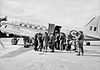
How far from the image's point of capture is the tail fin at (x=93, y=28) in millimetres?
20047

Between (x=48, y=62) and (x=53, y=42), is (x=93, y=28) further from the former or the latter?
(x=48, y=62)

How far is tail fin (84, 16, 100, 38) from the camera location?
2005 cm

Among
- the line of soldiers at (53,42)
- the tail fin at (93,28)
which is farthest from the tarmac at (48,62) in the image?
the tail fin at (93,28)

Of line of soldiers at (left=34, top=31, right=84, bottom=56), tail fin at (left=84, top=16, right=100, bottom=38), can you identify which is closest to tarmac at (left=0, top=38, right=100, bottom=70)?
line of soldiers at (left=34, top=31, right=84, bottom=56)

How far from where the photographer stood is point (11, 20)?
21500 millimetres

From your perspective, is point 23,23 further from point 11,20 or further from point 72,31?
point 72,31

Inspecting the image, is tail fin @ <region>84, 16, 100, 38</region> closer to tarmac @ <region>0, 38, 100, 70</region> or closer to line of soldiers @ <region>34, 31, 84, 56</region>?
line of soldiers @ <region>34, 31, 84, 56</region>

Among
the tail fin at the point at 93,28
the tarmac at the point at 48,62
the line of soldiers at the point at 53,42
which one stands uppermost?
the tail fin at the point at 93,28

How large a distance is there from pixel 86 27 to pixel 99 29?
1.92 meters

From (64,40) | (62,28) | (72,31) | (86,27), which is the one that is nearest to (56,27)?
(62,28)

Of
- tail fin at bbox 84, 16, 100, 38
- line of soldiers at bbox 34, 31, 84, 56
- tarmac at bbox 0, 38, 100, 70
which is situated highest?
tail fin at bbox 84, 16, 100, 38

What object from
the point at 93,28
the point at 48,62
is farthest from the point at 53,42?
the point at 93,28

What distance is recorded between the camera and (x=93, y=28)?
2088 cm

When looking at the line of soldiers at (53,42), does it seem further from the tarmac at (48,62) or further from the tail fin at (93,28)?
the tail fin at (93,28)
